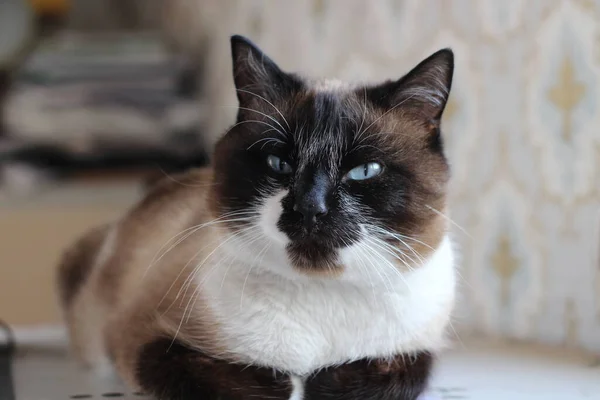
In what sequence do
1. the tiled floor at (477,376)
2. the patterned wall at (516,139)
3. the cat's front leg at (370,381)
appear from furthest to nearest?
the patterned wall at (516,139) → the tiled floor at (477,376) → the cat's front leg at (370,381)

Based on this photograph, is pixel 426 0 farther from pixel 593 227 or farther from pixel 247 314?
pixel 247 314

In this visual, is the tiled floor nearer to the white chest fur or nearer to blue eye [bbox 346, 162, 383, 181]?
the white chest fur

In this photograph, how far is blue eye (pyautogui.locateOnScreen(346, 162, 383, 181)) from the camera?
88 centimetres

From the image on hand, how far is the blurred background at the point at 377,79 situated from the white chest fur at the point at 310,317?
189 millimetres

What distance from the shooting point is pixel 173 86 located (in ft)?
7.43

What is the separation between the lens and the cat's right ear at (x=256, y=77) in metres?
0.96

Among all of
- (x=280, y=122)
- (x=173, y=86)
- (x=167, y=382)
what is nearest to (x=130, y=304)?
(x=167, y=382)

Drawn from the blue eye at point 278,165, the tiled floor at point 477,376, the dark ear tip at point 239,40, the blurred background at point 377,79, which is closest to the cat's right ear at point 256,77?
the dark ear tip at point 239,40

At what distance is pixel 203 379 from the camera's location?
0.92 metres

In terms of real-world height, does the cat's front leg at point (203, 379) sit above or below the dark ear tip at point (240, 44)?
below

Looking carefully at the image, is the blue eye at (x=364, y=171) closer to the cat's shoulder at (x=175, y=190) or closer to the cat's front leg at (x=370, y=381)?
the cat's front leg at (x=370, y=381)

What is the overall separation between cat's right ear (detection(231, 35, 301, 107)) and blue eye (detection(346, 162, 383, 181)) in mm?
168

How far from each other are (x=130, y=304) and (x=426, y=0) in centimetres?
84

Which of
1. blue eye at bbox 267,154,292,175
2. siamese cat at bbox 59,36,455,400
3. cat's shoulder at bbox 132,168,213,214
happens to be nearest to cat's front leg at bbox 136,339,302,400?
siamese cat at bbox 59,36,455,400
